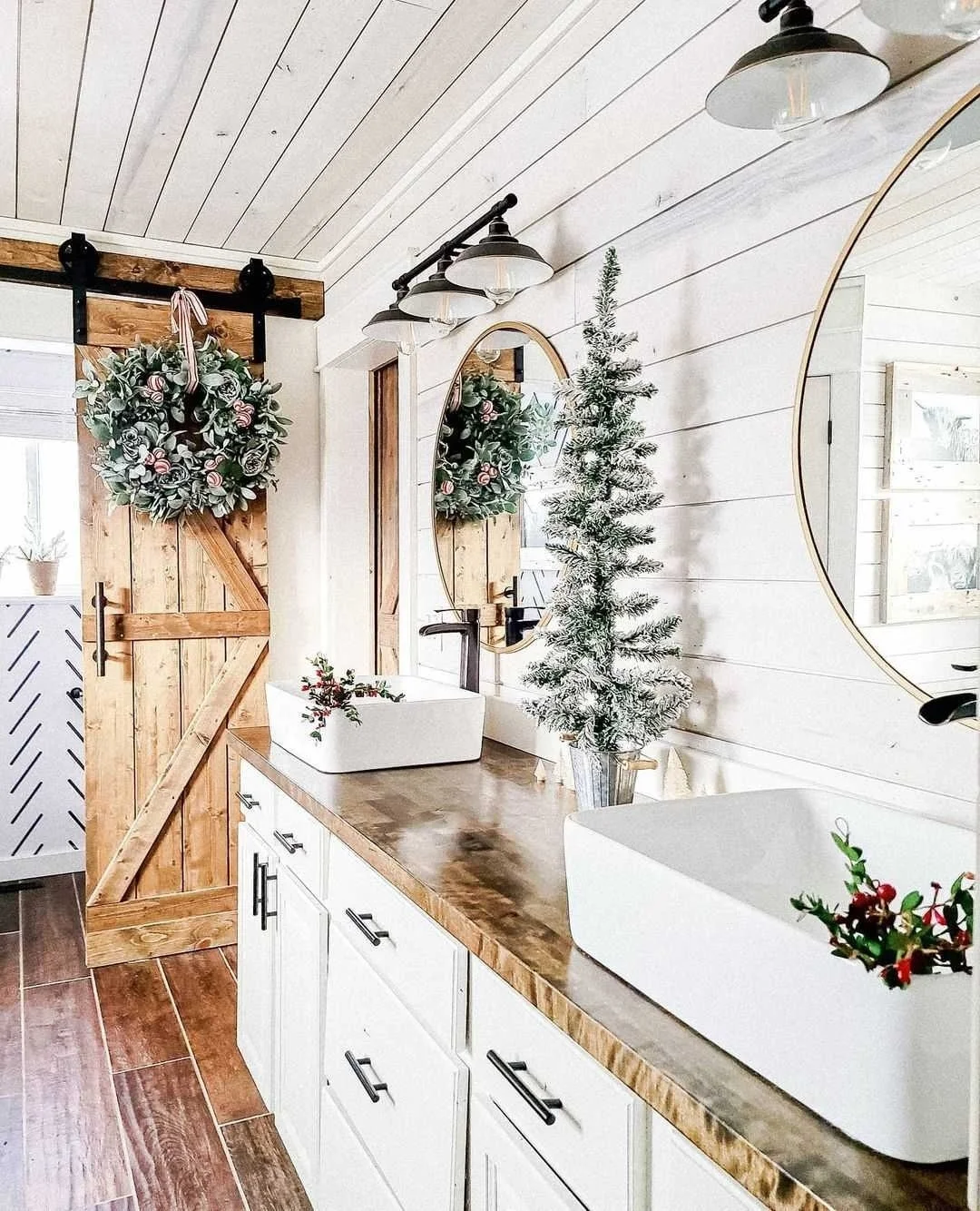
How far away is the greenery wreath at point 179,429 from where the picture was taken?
3148 millimetres

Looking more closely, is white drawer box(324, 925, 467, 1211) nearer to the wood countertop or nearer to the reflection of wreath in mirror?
the wood countertop

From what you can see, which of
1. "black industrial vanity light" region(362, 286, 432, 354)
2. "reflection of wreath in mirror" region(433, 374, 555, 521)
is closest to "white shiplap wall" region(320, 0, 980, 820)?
"reflection of wreath in mirror" region(433, 374, 555, 521)

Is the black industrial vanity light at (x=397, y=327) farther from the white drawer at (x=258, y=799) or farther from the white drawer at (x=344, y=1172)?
the white drawer at (x=344, y=1172)

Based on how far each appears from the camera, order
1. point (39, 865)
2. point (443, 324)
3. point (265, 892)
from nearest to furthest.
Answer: point (265, 892) → point (443, 324) → point (39, 865)

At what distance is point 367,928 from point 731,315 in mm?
1152

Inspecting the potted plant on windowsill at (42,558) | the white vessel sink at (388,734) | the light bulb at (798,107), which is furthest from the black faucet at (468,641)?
the potted plant on windowsill at (42,558)

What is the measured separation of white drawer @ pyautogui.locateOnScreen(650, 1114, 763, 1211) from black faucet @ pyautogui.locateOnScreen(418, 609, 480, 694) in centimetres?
155

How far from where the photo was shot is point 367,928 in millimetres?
1561

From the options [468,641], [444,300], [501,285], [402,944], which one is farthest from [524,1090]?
[444,300]

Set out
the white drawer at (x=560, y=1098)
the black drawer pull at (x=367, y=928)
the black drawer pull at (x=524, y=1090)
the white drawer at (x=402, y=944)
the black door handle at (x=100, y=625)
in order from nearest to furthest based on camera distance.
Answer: the white drawer at (x=560, y=1098)
the black drawer pull at (x=524, y=1090)
the white drawer at (x=402, y=944)
the black drawer pull at (x=367, y=928)
the black door handle at (x=100, y=625)

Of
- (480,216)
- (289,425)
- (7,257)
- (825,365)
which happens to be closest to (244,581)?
(289,425)

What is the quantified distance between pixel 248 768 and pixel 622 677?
48.7 inches

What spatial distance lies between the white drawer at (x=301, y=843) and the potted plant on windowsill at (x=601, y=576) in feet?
1.77

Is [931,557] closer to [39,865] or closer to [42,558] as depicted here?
[42,558]
